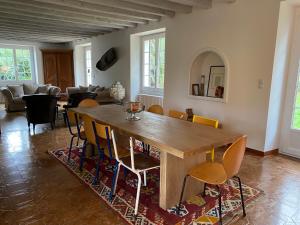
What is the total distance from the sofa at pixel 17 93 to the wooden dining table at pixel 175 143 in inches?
229

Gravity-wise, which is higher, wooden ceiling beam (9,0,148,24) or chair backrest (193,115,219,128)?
wooden ceiling beam (9,0,148,24)

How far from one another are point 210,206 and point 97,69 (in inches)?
264

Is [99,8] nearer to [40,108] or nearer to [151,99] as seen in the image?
[40,108]

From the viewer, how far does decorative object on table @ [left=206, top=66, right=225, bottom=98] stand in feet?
14.1

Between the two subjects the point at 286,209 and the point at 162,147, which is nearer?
the point at 162,147

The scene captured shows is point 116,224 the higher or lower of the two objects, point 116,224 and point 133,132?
the lower

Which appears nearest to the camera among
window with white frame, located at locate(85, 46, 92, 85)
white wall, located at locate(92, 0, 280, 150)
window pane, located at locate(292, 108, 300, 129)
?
white wall, located at locate(92, 0, 280, 150)

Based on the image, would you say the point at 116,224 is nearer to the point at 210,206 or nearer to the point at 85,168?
the point at 210,206

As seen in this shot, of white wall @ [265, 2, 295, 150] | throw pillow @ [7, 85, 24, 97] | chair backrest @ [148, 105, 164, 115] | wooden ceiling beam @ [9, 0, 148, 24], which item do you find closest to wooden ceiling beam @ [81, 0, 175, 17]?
wooden ceiling beam @ [9, 0, 148, 24]

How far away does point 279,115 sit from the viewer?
3740mm

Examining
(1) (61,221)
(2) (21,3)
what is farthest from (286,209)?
(2) (21,3)

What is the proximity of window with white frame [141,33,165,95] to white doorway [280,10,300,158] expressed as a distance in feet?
9.54

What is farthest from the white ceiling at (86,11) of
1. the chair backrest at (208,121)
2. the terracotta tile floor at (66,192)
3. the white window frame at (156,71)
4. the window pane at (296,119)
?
the terracotta tile floor at (66,192)

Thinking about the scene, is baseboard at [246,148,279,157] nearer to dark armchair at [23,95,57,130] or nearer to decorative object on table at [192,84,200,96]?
decorative object on table at [192,84,200,96]
